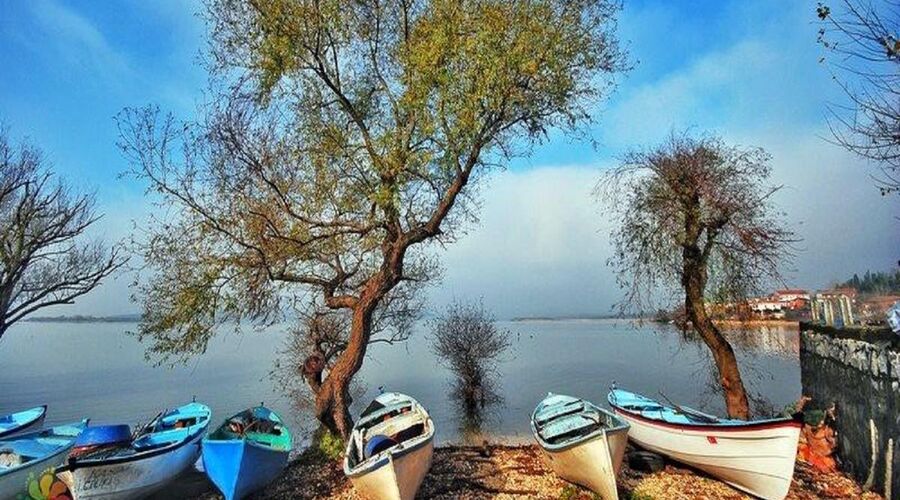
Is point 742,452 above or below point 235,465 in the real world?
above

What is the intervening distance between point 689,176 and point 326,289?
9690mm

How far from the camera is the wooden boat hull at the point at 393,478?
908 cm

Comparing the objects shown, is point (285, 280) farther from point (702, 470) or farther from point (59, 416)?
Result: point (59, 416)

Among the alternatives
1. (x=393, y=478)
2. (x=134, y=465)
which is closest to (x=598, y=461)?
(x=393, y=478)

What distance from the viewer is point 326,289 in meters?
13.9

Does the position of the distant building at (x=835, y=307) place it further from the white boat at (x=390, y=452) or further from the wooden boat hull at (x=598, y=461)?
the white boat at (x=390, y=452)

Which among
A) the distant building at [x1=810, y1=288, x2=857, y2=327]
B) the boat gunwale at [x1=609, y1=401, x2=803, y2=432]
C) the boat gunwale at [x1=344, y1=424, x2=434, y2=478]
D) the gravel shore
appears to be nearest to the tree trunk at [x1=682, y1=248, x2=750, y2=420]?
the distant building at [x1=810, y1=288, x2=857, y2=327]

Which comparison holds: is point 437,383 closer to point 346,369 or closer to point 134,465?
point 346,369

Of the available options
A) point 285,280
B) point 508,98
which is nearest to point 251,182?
point 285,280

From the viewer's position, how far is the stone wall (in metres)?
9.20

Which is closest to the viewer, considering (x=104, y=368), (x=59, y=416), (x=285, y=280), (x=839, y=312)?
(x=839, y=312)

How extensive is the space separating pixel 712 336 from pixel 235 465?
11541 millimetres

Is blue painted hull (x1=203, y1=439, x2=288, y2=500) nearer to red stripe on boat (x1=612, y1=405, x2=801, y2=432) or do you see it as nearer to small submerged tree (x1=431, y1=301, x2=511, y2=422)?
red stripe on boat (x1=612, y1=405, x2=801, y2=432)

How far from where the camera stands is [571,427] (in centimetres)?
1178
